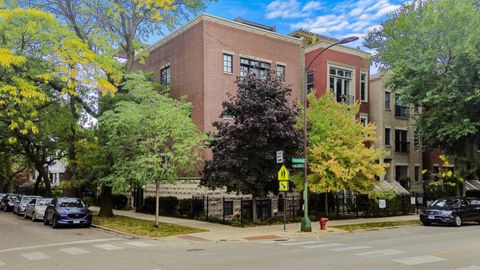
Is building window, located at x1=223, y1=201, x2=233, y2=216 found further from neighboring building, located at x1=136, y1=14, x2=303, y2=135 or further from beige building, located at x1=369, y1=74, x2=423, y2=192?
beige building, located at x1=369, y1=74, x2=423, y2=192

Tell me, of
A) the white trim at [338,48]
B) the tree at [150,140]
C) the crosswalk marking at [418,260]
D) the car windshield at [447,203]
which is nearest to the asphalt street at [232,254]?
the crosswalk marking at [418,260]

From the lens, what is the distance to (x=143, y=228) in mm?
22094

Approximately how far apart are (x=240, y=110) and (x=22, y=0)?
14.2 metres

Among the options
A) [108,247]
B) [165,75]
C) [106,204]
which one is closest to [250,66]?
[165,75]

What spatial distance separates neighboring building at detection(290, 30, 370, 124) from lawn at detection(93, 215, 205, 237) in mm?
18146

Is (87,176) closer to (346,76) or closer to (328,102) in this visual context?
(328,102)

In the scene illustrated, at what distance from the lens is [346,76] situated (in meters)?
38.1

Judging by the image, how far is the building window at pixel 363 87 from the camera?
39.5m

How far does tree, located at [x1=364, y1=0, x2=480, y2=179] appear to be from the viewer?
1081 inches

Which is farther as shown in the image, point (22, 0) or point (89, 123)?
point (89, 123)

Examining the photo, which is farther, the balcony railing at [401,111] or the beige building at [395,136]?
the balcony railing at [401,111]

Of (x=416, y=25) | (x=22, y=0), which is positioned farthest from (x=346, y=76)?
(x=22, y=0)

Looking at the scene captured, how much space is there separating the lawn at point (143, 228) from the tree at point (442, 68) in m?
17.2

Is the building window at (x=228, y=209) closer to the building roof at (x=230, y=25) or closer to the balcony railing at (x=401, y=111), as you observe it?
the building roof at (x=230, y=25)
